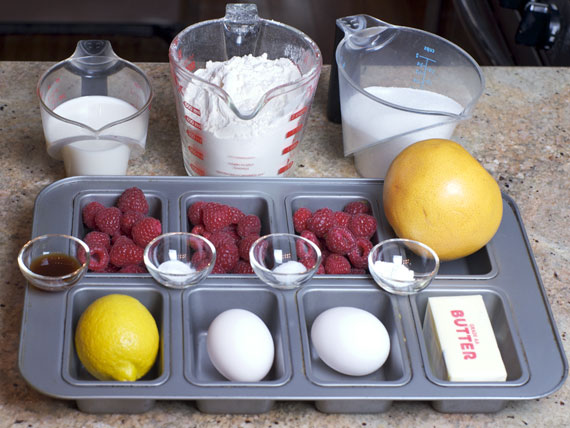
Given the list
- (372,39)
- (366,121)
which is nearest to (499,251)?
(366,121)

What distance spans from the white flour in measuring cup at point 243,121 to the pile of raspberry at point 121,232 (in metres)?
0.13

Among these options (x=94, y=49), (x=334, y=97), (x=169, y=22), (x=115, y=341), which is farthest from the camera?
(x=169, y=22)

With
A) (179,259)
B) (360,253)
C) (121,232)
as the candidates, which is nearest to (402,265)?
(360,253)

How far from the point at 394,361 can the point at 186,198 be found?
39cm

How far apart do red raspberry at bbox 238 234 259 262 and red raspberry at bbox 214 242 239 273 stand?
1cm

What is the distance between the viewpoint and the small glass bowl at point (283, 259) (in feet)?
3.29

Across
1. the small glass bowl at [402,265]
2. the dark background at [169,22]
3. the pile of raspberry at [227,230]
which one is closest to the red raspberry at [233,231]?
the pile of raspberry at [227,230]

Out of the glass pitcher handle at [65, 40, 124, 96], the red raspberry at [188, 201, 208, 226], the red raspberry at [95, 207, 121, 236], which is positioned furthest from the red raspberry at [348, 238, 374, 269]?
the glass pitcher handle at [65, 40, 124, 96]

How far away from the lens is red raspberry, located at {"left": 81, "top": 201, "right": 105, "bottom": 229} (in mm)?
1104

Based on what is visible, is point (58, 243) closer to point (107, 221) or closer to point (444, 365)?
point (107, 221)

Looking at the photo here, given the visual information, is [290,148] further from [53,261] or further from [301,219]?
[53,261]

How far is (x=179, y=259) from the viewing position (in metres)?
1.04

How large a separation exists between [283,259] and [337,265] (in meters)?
0.08

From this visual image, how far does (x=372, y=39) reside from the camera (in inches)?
50.3
